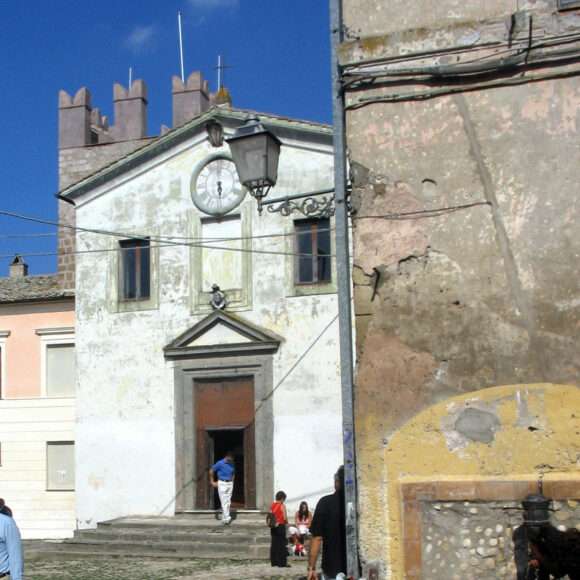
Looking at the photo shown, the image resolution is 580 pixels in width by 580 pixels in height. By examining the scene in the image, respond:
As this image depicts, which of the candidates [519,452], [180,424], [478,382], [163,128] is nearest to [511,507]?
[519,452]

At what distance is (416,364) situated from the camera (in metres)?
7.68

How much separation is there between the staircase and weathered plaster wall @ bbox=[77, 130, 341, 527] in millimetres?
912

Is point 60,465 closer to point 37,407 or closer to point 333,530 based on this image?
point 37,407

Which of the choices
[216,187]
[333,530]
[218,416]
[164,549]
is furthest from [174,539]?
[333,530]

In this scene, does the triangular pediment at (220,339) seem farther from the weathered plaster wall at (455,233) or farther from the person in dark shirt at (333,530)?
the weathered plaster wall at (455,233)

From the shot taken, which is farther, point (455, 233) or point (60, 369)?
point (60, 369)

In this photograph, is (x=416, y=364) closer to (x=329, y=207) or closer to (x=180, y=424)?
(x=329, y=207)

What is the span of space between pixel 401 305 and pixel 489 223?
35.2 inches

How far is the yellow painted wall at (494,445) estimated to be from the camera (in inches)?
286

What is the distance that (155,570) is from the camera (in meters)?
17.5

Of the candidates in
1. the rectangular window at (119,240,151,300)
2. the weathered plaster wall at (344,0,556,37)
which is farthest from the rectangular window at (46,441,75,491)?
the weathered plaster wall at (344,0,556,37)

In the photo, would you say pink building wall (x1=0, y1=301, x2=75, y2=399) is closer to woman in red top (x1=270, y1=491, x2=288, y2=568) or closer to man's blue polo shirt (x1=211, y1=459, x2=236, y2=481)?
man's blue polo shirt (x1=211, y1=459, x2=236, y2=481)

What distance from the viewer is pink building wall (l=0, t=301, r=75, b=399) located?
2645 cm

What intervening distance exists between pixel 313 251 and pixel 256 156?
1239 cm
